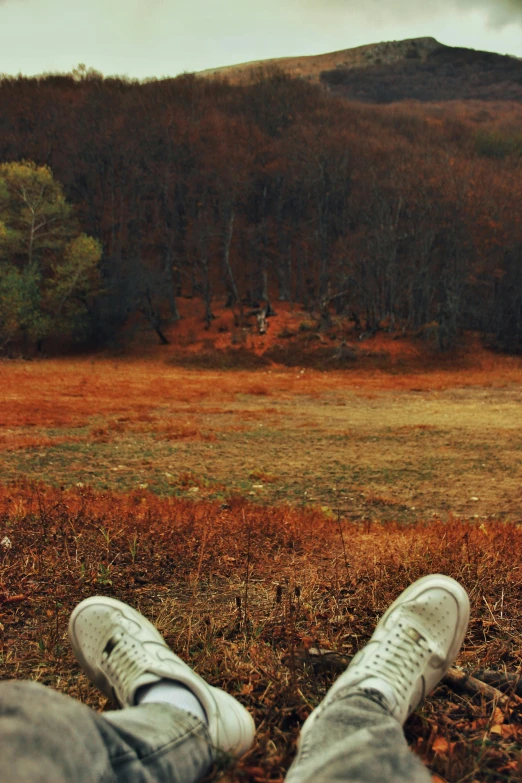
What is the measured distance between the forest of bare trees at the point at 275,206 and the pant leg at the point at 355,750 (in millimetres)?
25451

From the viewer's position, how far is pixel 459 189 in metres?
28.3

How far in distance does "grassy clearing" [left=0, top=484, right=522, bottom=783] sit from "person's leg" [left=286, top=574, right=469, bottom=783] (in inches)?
6.0

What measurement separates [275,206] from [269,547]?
1363 inches

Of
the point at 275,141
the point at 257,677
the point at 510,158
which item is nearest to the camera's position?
the point at 257,677

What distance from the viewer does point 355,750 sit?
1438mm

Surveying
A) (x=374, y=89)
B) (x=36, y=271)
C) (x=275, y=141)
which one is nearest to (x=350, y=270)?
(x=275, y=141)

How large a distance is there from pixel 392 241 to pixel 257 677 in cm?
2755

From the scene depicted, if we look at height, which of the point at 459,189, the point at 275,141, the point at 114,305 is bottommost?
the point at 114,305

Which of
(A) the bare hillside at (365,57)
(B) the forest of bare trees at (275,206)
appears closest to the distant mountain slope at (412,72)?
(A) the bare hillside at (365,57)

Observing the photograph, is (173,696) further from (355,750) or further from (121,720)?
(355,750)

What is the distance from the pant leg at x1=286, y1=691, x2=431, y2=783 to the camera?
1.36m

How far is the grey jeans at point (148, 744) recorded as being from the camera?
1.21 metres

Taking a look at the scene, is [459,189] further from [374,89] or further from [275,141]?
[374,89]

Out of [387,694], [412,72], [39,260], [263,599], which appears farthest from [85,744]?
[412,72]
